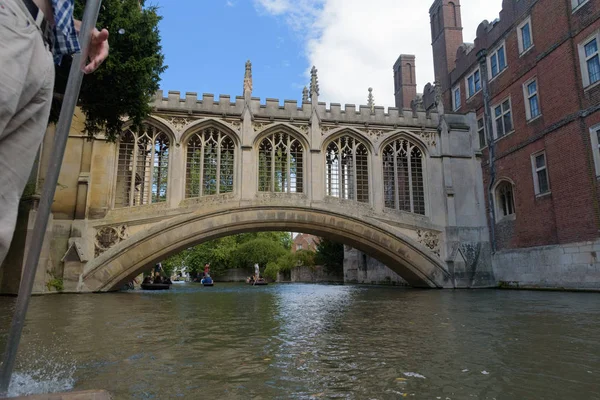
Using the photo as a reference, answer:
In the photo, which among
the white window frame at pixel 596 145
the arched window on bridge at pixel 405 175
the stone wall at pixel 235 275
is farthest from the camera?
the stone wall at pixel 235 275

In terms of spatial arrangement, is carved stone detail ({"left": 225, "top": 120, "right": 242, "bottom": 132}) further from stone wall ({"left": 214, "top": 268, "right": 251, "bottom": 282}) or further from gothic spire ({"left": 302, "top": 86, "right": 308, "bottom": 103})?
stone wall ({"left": 214, "top": 268, "right": 251, "bottom": 282})

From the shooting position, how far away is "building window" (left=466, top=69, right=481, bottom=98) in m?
20.4

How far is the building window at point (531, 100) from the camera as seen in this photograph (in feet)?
53.6

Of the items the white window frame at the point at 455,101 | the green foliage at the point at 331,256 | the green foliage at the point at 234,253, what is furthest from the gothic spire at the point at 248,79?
the green foliage at the point at 234,253

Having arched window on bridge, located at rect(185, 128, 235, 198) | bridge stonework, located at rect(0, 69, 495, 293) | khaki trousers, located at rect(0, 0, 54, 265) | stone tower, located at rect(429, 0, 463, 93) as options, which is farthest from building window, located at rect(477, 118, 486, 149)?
khaki trousers, located at rect(0, 0, 54, 265)

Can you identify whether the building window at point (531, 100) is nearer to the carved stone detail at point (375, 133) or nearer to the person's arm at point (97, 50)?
the carved stone detail at point (375, 133)

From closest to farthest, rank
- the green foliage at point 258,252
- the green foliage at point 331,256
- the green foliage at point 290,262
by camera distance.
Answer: the green foliage at point 331,256 → the green foliage at point 290,262 → the green foliage at point 258,252

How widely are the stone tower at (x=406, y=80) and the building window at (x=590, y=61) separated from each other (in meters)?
15.8

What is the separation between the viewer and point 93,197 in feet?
50.2

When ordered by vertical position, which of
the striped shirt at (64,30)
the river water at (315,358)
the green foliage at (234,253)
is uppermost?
the green foliage at (234,253)

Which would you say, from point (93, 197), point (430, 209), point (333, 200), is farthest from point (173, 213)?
point (430, 209)

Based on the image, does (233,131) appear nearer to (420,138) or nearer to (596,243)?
(420,138)

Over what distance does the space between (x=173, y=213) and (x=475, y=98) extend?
15.7m

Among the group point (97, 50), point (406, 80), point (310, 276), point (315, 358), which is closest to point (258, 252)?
point (310, 276)
